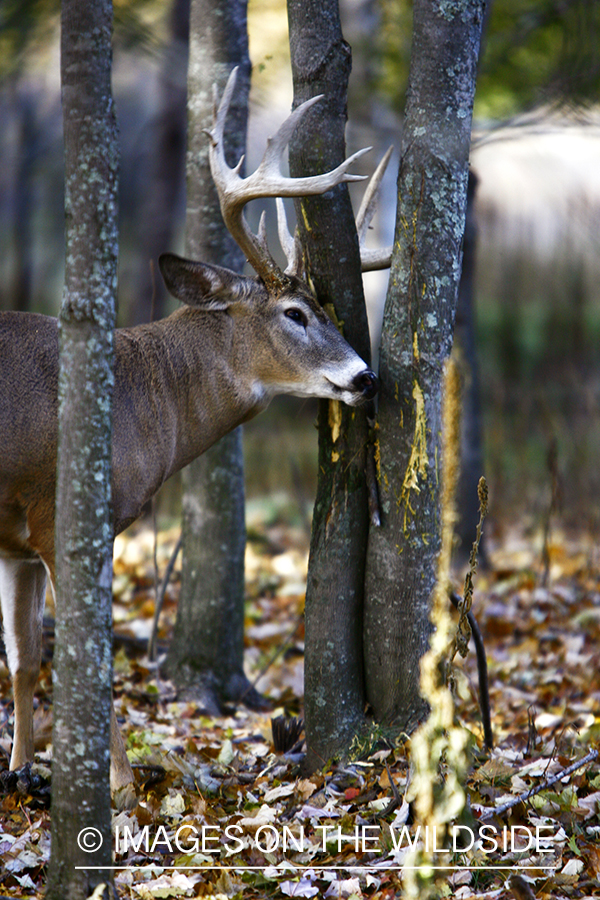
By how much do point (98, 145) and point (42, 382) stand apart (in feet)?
5.33

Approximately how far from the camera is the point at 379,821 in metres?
3.54

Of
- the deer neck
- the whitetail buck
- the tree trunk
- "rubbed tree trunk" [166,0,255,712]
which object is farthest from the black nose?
the tree trunk

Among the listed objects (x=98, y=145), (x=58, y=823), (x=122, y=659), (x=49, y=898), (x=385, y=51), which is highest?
(x=385, y=51)

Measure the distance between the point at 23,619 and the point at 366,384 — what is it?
2199 millimetres

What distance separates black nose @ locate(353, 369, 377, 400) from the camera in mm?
4078

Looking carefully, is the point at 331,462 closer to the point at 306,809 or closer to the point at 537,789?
the point at 306,809

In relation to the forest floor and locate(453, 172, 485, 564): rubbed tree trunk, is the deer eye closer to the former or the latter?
the forest floor

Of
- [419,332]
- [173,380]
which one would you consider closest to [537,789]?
[419,332]

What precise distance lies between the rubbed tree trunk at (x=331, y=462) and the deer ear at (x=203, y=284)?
58 cm

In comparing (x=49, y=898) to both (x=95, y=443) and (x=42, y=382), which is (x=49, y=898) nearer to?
(x=95, y=443)

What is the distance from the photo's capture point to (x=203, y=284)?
4.68 meters

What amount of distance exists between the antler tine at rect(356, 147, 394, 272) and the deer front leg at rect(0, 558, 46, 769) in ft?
7.88

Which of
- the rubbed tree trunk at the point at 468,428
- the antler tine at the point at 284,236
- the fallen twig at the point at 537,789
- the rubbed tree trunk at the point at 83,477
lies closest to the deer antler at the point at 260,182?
the antler tine at the point at 284,236

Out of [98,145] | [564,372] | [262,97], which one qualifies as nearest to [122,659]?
[98,145]
